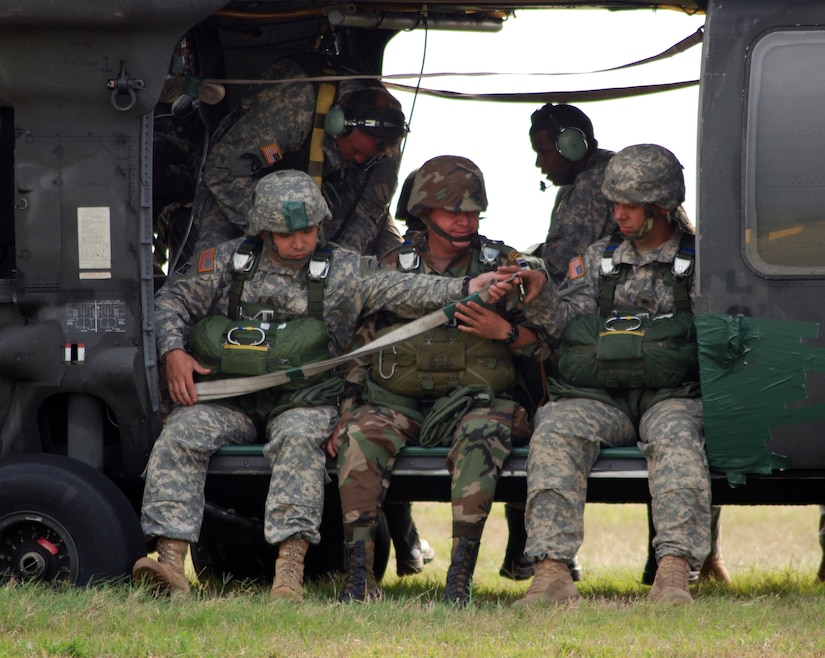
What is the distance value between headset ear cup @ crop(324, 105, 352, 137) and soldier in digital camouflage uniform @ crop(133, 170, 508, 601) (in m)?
0.56

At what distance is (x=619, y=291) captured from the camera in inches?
241

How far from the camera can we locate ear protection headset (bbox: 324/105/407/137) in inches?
270

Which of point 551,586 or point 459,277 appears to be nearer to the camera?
point 551,586

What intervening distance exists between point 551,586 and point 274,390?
1509 mm

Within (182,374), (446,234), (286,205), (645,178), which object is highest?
(645,178)

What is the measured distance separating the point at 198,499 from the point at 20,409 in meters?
0.83

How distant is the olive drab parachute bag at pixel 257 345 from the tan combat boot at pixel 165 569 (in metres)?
0.78

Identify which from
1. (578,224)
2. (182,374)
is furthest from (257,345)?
Result: (578,224)

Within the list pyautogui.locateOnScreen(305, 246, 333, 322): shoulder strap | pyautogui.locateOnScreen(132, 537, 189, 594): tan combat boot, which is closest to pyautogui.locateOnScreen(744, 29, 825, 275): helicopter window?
pyautogui.locateOnScreen(305, 246, 333, 322): shoulder strap

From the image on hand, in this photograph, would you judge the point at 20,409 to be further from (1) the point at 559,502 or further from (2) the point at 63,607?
(1) the point at 559,502

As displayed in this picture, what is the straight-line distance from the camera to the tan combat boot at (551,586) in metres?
5.56

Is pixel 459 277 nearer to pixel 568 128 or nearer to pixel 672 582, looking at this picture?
pixel 568 128

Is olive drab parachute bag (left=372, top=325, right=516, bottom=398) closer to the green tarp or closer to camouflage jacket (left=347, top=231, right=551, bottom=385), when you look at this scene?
camouflage jacket (left=347, top=231, right=551, bottom=385)

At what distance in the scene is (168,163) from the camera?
287 inches
